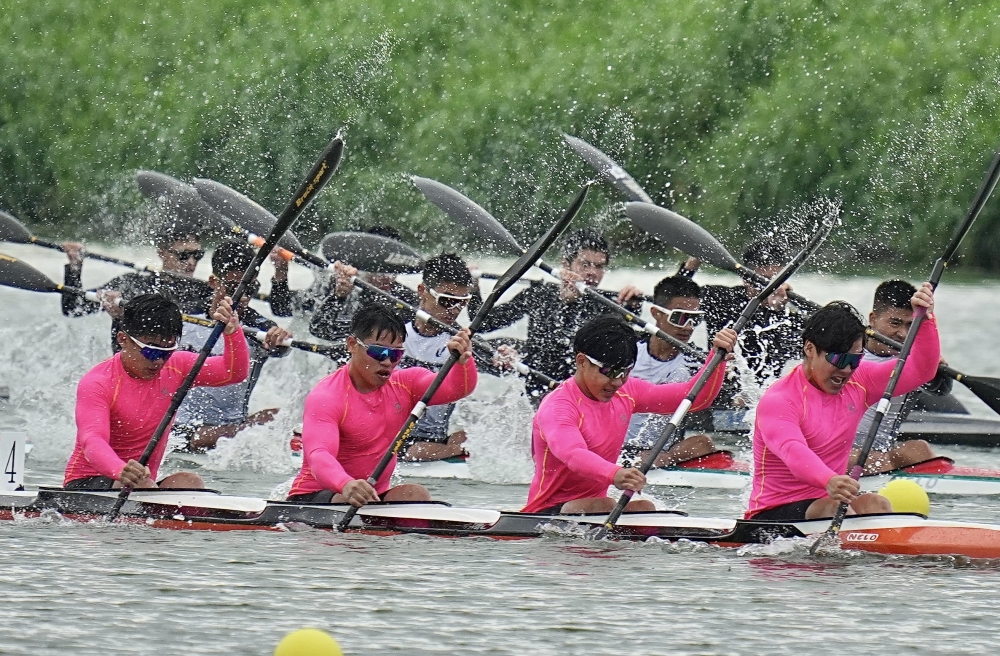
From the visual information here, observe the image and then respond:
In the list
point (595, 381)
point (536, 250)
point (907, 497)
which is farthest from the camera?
point (907, 497)

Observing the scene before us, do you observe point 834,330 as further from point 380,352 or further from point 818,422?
point 380,352

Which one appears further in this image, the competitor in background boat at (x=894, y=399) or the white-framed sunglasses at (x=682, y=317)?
the white-framed sunglasses at (x=682, y=317)

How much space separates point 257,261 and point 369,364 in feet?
4.68

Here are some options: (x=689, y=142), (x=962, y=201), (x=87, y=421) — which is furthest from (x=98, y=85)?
(x=87, y=421)

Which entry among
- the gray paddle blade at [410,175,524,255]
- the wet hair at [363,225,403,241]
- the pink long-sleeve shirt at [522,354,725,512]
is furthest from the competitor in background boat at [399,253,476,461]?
the pink long-sleeve shirt at [522,354,725,512]

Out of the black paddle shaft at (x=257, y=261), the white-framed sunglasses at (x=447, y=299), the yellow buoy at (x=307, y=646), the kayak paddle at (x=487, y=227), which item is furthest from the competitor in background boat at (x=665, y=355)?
the yellow buoy at (x=307, y=646)

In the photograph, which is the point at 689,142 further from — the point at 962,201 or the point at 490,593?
the point at 490,593

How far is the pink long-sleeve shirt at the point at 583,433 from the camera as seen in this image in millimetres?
8508

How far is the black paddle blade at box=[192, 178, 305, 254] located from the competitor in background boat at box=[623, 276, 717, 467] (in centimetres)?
272

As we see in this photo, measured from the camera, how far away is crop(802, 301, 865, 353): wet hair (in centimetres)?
817

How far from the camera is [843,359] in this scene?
325 inches

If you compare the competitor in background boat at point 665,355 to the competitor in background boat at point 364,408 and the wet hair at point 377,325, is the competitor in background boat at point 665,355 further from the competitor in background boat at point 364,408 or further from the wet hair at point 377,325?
the wet hair at point 377,325

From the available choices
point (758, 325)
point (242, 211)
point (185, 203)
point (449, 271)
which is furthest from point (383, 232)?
point (758, 325)

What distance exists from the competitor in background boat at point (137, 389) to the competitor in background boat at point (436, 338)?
114 inches
